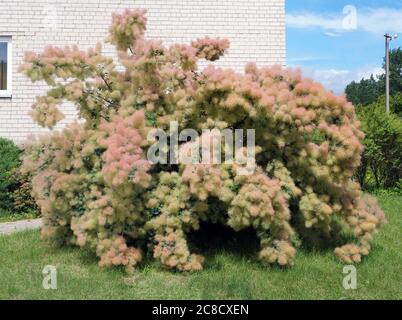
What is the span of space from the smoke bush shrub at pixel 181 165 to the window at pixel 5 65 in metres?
5.62

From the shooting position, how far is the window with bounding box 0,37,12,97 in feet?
36.1

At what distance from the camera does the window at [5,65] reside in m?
11.0

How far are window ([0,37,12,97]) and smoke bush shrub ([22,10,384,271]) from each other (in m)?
5.62

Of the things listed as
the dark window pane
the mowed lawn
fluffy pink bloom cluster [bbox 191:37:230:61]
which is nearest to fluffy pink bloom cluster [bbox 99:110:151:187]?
the mowed lawn

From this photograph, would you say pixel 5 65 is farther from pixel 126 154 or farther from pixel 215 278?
pixel 215 278

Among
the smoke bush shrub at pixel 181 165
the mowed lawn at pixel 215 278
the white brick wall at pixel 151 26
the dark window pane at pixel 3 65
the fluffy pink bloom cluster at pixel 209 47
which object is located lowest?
Answer: the mowed lawn at pixel 215 278

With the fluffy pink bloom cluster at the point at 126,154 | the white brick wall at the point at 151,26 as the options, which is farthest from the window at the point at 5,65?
the fluffy pink bloom cluster at the point at 126,154

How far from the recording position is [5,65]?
438 inches

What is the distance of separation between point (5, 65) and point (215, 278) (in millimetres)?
7749

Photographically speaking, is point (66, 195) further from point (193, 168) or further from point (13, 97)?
point (13, 97)

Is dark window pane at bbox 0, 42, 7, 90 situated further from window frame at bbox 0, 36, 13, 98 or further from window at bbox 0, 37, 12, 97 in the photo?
window frame at bbox 0, 36, 13, 98

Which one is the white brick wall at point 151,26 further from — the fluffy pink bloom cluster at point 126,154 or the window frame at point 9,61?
the fluffy pink bloom cluster at point 126,154

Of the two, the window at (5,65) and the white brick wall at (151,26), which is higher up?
the white brick wall at (151,26)
